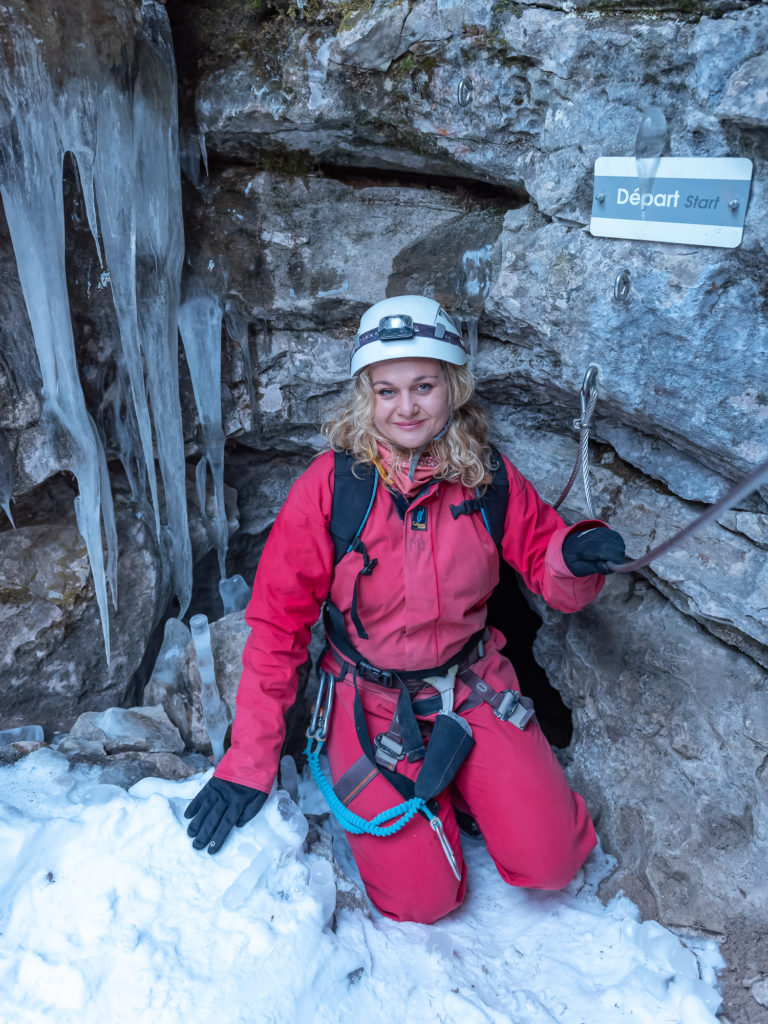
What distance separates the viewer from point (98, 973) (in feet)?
6.63

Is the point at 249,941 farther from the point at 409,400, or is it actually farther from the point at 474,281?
the point at 474,281

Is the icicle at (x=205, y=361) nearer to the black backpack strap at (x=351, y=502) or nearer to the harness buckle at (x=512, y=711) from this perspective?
the black backpack strap at (x=351, y=502)

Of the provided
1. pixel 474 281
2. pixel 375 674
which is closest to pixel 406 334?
pixel 474 281

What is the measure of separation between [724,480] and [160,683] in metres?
2.79

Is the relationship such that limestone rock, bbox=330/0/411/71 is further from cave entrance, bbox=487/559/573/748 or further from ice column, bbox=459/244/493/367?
cave entrance, bbox=487/559/573/748

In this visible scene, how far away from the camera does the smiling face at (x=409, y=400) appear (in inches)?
100

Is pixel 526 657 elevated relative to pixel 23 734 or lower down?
lower down

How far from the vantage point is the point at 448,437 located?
263cm

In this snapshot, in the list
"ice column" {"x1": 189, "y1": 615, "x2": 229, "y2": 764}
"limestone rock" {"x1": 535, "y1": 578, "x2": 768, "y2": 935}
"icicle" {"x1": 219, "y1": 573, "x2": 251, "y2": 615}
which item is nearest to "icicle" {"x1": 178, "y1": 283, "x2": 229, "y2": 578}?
"icicle" {"x1": 219, "y1": 573, "x2": 251, "y2": 615}

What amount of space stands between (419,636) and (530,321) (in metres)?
1.35

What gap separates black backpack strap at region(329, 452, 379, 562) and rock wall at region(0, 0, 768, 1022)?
0.92 meters

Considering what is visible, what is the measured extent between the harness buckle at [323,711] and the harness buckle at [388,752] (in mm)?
265

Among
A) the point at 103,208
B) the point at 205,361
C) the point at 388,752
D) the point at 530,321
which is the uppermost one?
the point at 103,208

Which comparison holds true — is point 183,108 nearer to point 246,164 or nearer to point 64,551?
point 246,164
